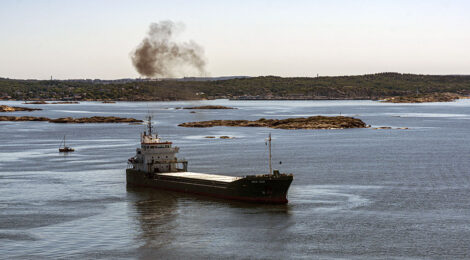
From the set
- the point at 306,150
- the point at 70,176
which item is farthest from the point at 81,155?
the point at 306,150

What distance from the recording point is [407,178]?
266ft

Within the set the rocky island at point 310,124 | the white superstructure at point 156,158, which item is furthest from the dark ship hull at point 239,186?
the rocky island at point 310,124

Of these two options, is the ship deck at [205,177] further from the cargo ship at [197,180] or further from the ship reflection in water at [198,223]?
the ship reflection in water at [198,223]

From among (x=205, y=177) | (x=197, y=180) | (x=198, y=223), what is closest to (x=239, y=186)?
(x=197, y=180)

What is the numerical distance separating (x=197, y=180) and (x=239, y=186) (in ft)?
23.1

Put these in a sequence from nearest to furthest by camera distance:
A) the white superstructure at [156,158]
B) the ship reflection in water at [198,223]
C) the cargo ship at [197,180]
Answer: the ship reflection in water at [198,223] → the cargo ship at [197,180] → the white superstructure at [156,158]

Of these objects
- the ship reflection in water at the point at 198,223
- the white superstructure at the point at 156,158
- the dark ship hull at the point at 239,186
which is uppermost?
the white superstructure at the point at 156,158

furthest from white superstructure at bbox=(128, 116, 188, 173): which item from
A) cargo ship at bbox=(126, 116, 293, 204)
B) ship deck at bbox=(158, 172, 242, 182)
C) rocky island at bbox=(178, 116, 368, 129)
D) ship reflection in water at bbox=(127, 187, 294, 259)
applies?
rocky island at bbox=(178, 116, 368, 129)

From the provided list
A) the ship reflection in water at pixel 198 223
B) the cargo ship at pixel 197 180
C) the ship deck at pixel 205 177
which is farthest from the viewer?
the ship deck at pixel 205 177

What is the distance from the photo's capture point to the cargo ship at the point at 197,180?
63.0 metres

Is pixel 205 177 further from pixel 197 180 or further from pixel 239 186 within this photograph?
pixel 239 186

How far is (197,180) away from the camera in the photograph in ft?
227

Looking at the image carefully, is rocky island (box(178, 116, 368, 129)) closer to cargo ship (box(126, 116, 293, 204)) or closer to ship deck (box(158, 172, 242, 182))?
cargo ship (box(126, 116, 293, 204))

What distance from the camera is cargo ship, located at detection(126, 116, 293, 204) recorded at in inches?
2479
